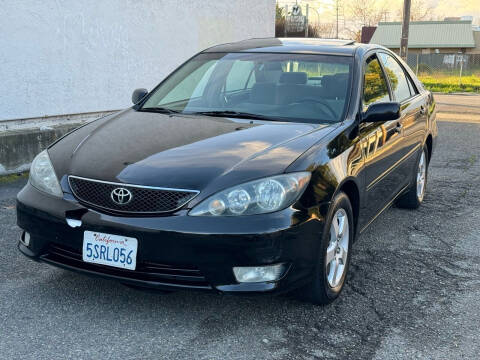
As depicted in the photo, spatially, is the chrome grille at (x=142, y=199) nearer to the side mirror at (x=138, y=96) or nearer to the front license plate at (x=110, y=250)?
the front license plate at (x=110, y=250)

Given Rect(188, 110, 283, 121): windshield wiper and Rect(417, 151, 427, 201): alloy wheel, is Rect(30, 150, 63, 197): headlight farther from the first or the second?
Rect(417, 151, 427, 201): alloy wheel

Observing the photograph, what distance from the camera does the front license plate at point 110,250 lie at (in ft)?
10.6

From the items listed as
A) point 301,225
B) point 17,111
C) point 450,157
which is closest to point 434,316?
point 301,225

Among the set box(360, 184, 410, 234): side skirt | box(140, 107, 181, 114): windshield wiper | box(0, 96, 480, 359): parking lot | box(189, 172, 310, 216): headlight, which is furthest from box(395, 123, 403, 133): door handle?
box(189, 172, 310, 216): headlight

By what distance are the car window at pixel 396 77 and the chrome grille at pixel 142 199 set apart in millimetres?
2656

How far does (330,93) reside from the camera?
441 cm

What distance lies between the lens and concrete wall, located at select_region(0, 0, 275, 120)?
27.2 feet

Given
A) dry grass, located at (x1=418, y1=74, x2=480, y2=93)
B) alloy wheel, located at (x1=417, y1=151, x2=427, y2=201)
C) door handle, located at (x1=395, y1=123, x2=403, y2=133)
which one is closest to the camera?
door handle, located at (x1=395, y1=123, x2=403, y2=133)

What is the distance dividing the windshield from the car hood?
0.80 ft

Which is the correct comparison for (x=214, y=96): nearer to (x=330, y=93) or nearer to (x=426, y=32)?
(x=330, y=93)

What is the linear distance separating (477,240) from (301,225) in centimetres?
248

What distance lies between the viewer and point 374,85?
4.78 meters

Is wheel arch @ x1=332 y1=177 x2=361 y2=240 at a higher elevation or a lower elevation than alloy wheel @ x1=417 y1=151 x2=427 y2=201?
higher

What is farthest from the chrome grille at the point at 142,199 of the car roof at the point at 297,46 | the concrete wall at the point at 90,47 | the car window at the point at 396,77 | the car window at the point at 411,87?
the concrete wall at the point at 90,47
